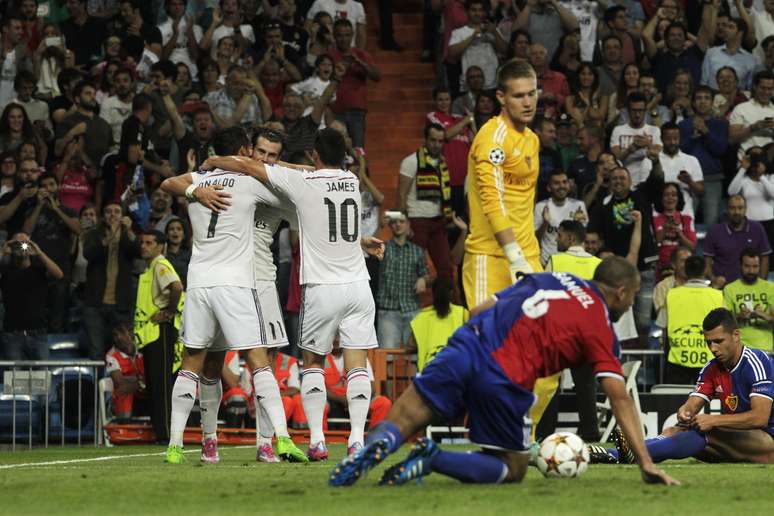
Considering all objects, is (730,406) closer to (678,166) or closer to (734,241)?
(734,241)

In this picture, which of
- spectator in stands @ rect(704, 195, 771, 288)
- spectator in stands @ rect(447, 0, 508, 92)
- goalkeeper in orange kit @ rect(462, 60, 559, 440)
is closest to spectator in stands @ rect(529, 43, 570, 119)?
spectator in stands @ rect(447, 0, 508, 92)

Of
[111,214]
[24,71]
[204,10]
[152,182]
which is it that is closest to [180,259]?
[111,214]

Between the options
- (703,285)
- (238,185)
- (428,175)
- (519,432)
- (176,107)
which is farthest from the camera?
(176,107)

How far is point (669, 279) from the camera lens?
18734 mm

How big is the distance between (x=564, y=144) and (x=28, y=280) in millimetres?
7393

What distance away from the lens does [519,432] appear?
829 cm

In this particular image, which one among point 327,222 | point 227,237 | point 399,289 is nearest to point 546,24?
point 399,289

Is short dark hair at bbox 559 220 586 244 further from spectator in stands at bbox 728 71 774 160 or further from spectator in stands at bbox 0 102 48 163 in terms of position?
spectator in stands at bbox 0 102 48 163

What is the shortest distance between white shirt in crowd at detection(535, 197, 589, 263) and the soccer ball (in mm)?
Result: 9892

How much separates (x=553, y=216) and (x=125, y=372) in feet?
18.5

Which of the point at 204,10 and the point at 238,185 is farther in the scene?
the point at 204,10

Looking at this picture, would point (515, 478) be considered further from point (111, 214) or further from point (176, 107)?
point (176, 107)

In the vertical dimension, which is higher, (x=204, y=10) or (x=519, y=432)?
(x=204, y=10)

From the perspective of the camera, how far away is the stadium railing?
17.0 m
